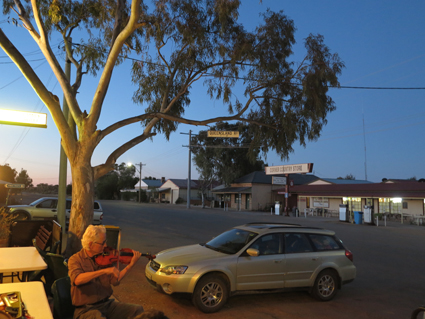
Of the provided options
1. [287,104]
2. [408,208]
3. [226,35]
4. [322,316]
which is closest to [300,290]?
[322,316]

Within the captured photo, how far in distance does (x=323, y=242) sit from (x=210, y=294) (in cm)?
282

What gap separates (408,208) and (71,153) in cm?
3194

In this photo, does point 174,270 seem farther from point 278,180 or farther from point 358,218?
point 278,180

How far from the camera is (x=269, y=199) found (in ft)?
167

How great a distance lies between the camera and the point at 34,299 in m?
3.14

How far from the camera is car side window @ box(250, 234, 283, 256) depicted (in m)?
6.97

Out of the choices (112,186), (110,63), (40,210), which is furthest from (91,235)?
(112,186)

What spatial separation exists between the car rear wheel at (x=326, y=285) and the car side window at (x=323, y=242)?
19.2 inches

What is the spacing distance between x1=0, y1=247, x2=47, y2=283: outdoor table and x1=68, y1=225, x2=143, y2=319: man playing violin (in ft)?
4.03

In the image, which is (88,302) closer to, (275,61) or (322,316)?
(322,316)

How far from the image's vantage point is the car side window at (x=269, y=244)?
6969mm

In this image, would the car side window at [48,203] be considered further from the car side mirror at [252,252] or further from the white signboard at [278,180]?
the white signboard at [278,180]

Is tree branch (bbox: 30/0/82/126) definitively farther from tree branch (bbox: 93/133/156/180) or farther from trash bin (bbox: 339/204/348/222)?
trash bin (bbox: 339/204/348/222)

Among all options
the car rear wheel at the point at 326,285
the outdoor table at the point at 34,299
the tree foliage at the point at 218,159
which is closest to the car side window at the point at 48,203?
the car rear wheel at the point at 326,285
